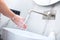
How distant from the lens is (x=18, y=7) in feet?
4.10

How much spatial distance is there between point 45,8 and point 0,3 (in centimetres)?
35

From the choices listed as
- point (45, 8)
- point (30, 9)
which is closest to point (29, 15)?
point (30, 9)

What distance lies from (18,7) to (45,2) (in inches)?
12.0

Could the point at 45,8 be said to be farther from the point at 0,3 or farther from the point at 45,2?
the point at 0,3

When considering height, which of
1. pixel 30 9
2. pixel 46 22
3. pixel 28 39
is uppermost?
pixel 30 9

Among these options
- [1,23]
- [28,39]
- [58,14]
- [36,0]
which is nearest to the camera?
[28,39]

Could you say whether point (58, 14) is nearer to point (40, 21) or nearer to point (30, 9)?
point (40, 21)

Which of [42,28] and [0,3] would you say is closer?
[0,3]

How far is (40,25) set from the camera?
1.03 meters

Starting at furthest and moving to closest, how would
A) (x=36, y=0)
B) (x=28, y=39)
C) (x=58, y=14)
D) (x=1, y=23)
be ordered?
(x=1, y=23) → (x=36, y=0) → (x=58, y=14) → (x=28, y=39)

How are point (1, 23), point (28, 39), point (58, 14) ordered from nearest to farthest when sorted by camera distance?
1. point (28, 39)
2. point (58, 14)
3. point (1, 23)

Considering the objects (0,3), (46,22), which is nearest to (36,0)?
(46,22)

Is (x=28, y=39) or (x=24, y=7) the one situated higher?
(x=24, y=7)

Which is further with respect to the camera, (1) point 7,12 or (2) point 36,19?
(2) point 36,19
